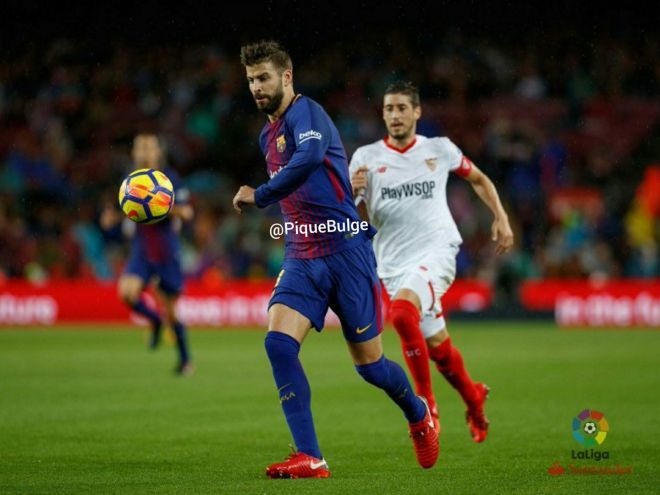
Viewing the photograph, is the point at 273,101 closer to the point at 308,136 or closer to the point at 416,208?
the point at 308,136

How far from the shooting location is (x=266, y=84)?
6.66 metres

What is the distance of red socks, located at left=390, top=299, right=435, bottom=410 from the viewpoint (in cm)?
824

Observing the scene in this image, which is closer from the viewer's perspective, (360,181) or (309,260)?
(309,260)

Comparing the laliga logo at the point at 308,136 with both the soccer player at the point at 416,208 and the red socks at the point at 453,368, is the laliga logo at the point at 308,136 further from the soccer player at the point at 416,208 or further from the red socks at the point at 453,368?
the red socks at the point at 453,368

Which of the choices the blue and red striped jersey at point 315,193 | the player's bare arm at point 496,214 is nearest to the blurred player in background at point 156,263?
the player's bare arm at point 496,214

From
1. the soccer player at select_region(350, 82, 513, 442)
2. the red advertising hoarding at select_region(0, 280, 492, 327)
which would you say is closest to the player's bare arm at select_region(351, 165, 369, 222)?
the soccer player at select_region(350, 82, 513, 442)

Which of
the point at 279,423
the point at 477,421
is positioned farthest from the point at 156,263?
the point at 477,421

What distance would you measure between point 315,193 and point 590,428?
2794 millimetres

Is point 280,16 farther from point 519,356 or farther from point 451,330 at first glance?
point 519,356

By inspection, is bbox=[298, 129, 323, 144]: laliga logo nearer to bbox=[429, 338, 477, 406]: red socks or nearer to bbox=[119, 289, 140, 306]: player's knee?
bbox=[429, 338, 477, 406]: red socks

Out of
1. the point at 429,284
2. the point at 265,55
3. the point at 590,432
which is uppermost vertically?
the point at 265,55

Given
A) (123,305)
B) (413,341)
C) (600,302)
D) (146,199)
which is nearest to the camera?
(146,199)

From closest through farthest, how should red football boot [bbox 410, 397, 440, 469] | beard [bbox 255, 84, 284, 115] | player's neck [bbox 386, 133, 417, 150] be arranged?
beard [bbox 255, 84, 284, 115], red football boot [bbox 410, 397, 440, 469], player's neck [bbox 386, 133, 417, 150]

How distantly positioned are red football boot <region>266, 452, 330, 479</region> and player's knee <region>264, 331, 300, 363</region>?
1.79ft
